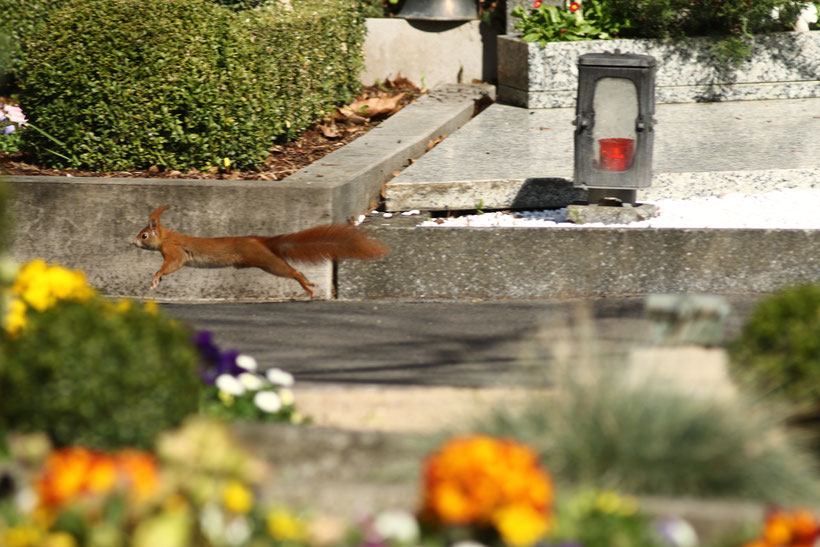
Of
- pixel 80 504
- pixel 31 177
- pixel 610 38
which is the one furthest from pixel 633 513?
pixel 610 38

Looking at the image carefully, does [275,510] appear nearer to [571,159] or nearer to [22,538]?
[22,538]

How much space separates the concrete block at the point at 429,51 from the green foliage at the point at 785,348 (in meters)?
7.72

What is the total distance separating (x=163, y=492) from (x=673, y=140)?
6.40 m

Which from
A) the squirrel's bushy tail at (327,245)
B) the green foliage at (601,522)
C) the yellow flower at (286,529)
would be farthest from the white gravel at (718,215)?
the yellow flower at (286,529)

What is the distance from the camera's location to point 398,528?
2631 mm

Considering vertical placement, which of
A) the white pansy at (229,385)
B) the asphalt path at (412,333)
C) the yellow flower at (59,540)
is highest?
the yellow flower at (59,540)

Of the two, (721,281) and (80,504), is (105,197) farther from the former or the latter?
(80,504)

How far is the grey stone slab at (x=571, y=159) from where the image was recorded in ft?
22.6

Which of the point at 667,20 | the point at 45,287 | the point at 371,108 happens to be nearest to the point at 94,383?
the point at 45,287

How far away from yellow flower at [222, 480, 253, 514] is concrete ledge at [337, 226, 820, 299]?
3.54m

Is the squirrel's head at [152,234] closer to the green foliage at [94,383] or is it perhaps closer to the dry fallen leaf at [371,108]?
the green foliage at [94,383]

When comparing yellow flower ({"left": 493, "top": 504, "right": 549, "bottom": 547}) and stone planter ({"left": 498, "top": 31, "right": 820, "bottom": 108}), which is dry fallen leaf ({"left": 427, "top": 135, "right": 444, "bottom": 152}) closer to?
stone planter ({"left": 498, "top": 31, "right": 820, "bottom": 108})

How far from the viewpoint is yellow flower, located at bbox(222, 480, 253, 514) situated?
→ 2.67 metres

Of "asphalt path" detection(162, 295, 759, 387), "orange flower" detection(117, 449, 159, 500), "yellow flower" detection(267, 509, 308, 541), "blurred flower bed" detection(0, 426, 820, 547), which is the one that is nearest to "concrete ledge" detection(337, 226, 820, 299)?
"asphalt path" detection(162, 295, 759, 387)
